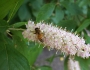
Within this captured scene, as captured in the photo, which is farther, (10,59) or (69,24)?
(69,24)

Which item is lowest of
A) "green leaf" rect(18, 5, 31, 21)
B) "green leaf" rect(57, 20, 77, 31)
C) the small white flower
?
the small white flower

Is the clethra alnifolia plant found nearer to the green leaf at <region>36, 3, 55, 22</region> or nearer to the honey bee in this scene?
the honey bee

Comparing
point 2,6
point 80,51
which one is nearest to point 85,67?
point 80,51

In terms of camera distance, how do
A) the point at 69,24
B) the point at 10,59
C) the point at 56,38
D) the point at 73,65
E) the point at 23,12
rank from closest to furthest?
the point at 10,59
the point at 56,38
the point at 73,65
the point at 69,24
the point at 23,12

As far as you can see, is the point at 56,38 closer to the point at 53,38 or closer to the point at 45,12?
the point at 53,38

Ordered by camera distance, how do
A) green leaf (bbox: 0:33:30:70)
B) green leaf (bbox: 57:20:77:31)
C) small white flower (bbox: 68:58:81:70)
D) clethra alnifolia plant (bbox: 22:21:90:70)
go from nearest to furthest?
green leaf (bbox: 0:33:30:70) < clethra alnifolia plant (bbox: 22:21:90:70) < small white flower (bbox: 68:58:81:70) < green leaf (bbox: 57:20:77:31)

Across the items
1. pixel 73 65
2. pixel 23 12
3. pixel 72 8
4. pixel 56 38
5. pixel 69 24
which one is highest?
pixel 23 12

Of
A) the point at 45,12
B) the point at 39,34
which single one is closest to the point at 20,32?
the point at 39,34

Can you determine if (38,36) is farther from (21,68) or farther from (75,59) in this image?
(75,59)

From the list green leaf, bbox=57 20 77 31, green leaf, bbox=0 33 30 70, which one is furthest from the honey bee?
green leaf, bbox=57 20 77 31
